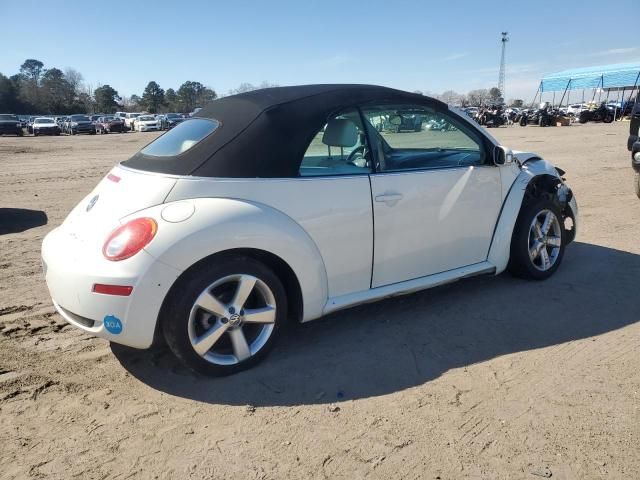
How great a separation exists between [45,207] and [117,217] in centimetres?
627

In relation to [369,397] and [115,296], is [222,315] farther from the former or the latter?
[369,397]

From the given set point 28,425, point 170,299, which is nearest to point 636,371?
point 170,299

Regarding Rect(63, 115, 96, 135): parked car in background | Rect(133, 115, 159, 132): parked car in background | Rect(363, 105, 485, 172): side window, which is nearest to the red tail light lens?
Rect(363, 105, 485, 172): side window

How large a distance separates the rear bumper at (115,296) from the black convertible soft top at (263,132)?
0.63 metres

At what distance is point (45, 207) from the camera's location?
8133 millimetres

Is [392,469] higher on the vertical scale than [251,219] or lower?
lower

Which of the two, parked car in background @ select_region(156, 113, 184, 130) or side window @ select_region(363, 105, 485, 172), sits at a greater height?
parked car in background @ select_region(156, 113, 184, 130)

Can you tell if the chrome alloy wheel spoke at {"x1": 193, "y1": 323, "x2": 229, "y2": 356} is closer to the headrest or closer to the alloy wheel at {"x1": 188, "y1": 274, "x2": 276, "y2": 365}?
the alloy wheel at {"x1": 188, "y1": 274, "x2": 276, "y2": 365}

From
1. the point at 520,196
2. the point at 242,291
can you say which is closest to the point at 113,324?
the point at 242,291

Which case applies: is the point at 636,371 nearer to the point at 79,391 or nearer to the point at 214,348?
the point at 214,348

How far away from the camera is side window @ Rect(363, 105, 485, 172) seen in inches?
140

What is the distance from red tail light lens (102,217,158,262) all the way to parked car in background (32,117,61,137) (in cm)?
4120

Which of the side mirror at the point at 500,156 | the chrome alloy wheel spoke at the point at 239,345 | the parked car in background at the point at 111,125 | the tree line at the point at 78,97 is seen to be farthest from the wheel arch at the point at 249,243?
the tree line at the point at 78,97

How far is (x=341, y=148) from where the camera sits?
3.45m
